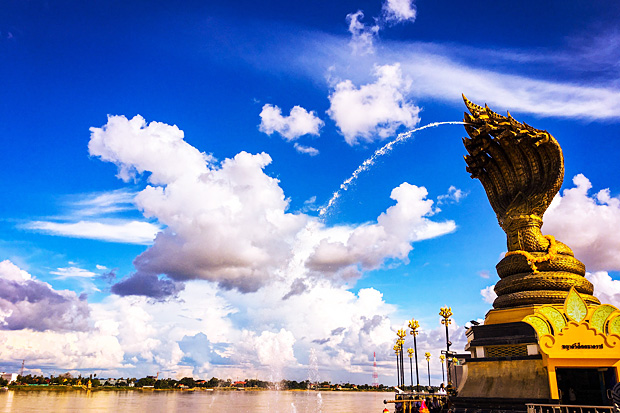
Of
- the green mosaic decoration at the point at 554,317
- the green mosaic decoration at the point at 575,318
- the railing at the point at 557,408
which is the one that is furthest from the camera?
the green mosaic decoration at the point at 554,317

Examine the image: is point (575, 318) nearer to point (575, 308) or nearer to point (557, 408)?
point (575, 308)

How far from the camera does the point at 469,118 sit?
28.3m

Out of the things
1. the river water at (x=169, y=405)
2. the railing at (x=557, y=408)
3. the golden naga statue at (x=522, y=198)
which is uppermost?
the golden naga statue at (x=522, y=198)

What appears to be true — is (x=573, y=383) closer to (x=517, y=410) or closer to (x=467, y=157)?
(x=517, y=410)

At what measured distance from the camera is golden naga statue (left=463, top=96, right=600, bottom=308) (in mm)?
23391

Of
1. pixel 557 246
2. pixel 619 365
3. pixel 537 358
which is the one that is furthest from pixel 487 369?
pixel 557 246

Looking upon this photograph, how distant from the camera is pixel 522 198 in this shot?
2681cm

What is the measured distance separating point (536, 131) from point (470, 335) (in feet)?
43.0

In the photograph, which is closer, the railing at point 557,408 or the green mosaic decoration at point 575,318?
the railing at point 557,408

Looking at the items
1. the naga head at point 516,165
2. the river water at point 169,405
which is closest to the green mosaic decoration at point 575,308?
the naga head at point 516,165

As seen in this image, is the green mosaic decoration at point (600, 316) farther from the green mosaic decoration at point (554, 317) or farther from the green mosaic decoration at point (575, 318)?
the green mosaic decoration at point (554, 317)

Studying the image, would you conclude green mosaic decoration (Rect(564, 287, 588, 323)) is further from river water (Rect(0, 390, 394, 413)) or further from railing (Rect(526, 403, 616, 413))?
river water (Rect(0, 390, 394, 413))

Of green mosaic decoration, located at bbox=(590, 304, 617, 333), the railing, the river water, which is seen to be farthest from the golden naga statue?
the river water

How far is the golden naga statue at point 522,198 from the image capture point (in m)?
23.4
